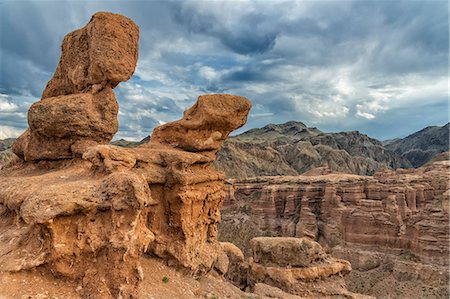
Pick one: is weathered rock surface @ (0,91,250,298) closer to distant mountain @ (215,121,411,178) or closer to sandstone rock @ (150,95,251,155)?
sandstone rock @ (150,95,251,155)

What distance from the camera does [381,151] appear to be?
165625mm

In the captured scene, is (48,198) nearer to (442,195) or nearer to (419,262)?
(419,262)

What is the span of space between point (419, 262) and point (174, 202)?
4503 centimetres

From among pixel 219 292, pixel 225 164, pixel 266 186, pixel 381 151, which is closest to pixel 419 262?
pixel 266 186

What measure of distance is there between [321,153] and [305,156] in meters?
9.66

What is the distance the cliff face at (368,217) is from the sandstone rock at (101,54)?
2566cm

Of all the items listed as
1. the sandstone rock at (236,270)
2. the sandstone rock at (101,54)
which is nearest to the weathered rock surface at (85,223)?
the sandstone rock at (101,54)

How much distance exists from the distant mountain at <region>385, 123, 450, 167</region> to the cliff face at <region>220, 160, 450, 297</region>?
97.6m

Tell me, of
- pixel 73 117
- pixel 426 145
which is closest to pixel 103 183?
pixel 73 117

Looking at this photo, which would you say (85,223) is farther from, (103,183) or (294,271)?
(294,271)

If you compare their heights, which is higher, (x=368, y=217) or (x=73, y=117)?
(x=73, y=117)

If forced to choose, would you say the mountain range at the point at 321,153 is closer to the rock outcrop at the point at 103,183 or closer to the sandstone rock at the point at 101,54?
the rock outcrop at the point at 103,183

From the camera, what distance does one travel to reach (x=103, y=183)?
9461 millimetres

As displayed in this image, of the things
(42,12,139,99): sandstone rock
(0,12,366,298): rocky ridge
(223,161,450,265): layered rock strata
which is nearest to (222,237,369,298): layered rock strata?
(0,12,366,298): rocky ridge
